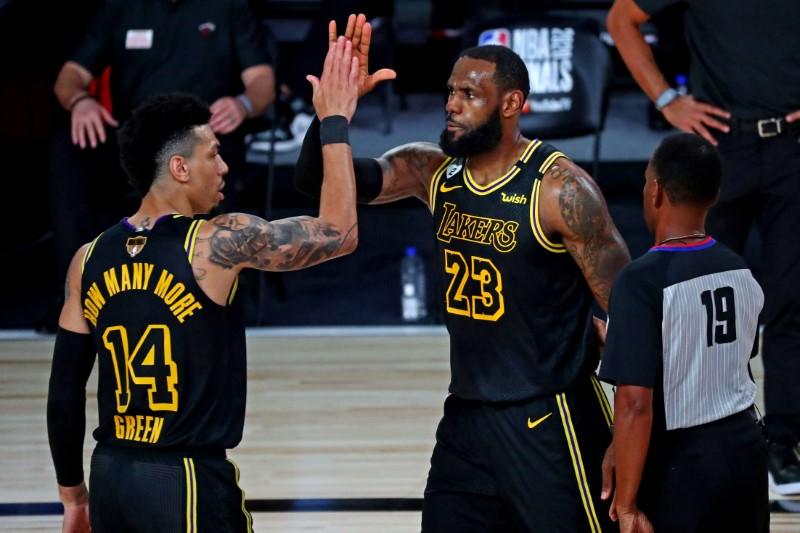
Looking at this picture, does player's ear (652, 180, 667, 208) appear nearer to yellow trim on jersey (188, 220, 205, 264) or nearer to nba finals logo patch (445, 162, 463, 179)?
nba finals logo patch (445, 162, 463, 179)

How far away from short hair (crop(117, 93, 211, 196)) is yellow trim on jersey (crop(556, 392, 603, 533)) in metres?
1.15

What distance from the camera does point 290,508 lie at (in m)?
4.48

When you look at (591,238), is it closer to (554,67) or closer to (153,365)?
(153,365)

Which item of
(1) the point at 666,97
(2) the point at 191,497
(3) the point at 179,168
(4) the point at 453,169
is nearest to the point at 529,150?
(4) the point at 453,169

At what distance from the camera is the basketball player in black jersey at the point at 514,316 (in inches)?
130

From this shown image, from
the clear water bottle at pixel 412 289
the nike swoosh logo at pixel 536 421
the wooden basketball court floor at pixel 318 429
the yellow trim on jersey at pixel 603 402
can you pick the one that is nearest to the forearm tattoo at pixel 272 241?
the nike swoosh logo at pixel 536 421

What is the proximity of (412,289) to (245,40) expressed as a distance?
1654 millimetres

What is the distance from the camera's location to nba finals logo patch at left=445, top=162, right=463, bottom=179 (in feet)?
11.7

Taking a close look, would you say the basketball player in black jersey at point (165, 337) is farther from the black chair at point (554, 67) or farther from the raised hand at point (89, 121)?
the black chair at point (554, 67)

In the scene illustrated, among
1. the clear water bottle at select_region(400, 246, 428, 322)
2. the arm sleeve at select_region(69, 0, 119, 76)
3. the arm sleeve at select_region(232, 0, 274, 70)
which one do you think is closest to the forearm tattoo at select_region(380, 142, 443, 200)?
the arm sleeve at select_region(232, 0, 274, 70)

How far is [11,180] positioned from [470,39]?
9.85 feet

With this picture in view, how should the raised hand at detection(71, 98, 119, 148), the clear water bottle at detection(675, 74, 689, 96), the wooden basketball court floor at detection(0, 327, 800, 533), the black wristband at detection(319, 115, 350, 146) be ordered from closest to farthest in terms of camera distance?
the black wristband at detection(319, 115, 350, 146) → the wooden basketball court floor at detection(0, 327, 800, 533) → the raised hand at detection(71, 98, 119, 148) → the clear water bottle at detection(675, 74, 689, 96)

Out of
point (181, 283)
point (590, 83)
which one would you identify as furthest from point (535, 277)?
point (590, 83)

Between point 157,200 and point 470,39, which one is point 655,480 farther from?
point 470,39
